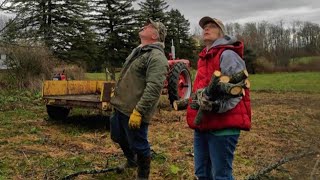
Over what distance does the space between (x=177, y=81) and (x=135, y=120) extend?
18.8 ft

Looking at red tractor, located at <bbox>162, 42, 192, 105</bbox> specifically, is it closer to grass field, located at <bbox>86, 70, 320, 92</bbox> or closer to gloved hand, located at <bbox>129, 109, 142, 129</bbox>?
gloved hand, located at <bbox>129, 109, 142, 129</bbox>

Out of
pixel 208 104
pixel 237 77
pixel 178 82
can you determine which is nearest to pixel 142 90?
pixel 208 104

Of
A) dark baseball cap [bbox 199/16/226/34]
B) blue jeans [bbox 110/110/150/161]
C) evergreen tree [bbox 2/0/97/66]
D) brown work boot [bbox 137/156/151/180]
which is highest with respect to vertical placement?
evergreen tree [bbox 2/0/97/66]

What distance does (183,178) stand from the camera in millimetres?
5031

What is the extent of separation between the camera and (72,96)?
27.9 ft

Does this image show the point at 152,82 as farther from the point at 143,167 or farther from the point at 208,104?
the point at 208,104

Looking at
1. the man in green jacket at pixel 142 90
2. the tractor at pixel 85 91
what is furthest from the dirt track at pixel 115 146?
the man in green jacket at pixel 142 90

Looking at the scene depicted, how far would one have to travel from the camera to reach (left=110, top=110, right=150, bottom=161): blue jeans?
459 cm

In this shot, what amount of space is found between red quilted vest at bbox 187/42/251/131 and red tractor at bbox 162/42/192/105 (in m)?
6.12

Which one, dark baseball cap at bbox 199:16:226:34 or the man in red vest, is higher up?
dark baseball cap at bbox 199:16:226:34

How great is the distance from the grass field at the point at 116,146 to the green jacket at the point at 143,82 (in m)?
1.03

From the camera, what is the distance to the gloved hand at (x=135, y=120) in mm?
4270

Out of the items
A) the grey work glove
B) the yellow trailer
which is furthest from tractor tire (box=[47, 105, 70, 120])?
the grey work glove

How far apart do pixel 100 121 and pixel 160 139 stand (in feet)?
6.74
